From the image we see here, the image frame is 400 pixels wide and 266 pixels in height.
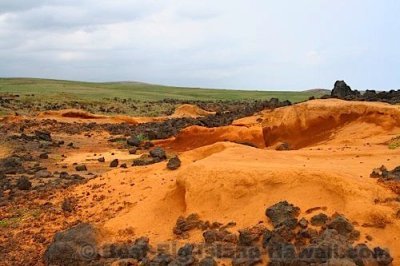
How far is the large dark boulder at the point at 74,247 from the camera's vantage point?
9.34 m

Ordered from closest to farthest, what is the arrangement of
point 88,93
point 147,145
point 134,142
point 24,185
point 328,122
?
point 24,185, point 328,122, point 147,145, point 134,142, point 88,93

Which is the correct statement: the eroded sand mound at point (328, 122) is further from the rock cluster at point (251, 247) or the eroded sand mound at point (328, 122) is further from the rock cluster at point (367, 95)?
the rock cluster at point (251, 247)

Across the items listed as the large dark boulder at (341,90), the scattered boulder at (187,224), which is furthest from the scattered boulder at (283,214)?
the large dark boulder at (341,90)

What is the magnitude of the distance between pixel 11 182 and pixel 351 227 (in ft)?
34.4

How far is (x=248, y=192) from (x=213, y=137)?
1334 centimetres

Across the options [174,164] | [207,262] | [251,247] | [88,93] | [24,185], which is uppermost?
[174,164]

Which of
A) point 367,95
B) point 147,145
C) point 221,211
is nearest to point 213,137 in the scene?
point 147,145

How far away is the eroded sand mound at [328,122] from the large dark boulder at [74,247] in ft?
30.1

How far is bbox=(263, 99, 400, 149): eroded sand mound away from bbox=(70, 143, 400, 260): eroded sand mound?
180 inches

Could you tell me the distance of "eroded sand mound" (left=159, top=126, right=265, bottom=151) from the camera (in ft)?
70.2

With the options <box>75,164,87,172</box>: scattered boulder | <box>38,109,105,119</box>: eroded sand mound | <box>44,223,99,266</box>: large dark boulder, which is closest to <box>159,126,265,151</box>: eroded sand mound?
<box>75,164,87,172</box>: scattered boulder

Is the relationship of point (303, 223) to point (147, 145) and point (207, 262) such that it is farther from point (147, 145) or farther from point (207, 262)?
point (147, 145)

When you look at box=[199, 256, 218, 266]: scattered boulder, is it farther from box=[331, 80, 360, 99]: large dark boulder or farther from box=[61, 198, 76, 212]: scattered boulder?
box=[331, 80, 360, 99]: large dark boulder

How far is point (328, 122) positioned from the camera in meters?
18.7
